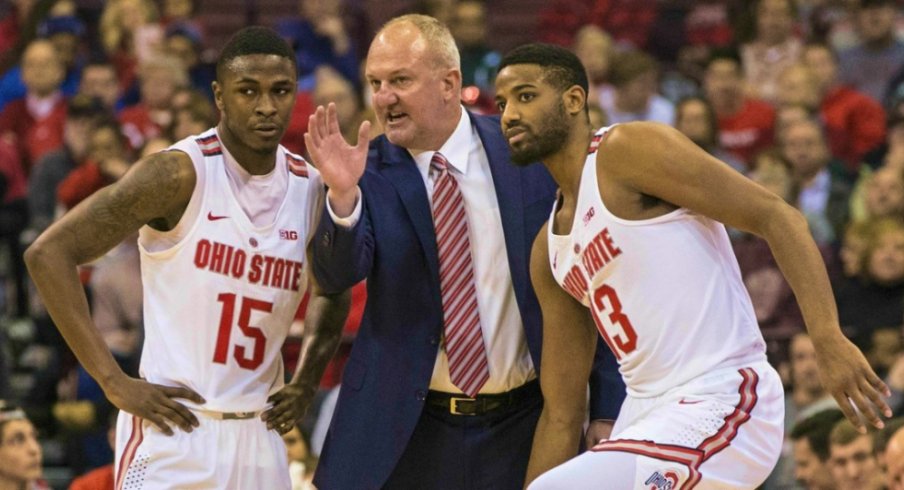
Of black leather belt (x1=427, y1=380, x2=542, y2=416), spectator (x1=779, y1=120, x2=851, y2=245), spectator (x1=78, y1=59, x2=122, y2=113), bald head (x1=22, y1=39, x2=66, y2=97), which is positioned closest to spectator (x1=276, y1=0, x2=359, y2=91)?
spectator (x1=78, y1=59, x2=122, y2=113)

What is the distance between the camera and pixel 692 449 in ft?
15.8

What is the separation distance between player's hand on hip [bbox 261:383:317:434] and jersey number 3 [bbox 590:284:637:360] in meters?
1.28

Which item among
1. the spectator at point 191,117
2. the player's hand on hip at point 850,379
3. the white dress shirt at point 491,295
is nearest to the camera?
the player's hand on hip at point 850,379

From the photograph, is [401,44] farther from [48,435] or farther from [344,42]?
[344,42]

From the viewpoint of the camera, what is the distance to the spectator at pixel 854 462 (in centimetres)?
753

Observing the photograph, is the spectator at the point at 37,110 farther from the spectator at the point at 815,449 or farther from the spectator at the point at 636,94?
the spectator at the point at 815,449

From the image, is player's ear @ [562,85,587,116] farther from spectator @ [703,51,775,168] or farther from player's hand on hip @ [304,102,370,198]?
spectator @ [703,51,775,168]

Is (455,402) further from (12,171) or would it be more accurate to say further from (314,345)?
(12,171)

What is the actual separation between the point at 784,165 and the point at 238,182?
5670 millimetres

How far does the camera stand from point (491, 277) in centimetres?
584

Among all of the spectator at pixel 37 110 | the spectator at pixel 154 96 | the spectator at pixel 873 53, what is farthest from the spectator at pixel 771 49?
the spectator at pixel 37 110

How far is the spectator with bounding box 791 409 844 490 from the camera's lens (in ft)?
25.8

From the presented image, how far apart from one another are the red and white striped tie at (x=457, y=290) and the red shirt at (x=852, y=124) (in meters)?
6.27

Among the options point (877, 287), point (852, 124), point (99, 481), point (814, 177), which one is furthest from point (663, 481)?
point (852, 124)
